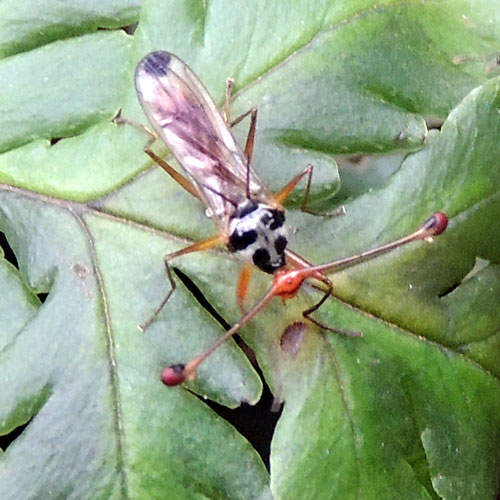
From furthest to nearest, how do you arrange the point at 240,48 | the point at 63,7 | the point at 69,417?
the point at 63,7 → the point at 240,48 → the point at 69,417

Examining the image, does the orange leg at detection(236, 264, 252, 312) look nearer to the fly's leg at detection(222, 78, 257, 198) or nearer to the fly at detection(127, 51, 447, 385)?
the fly at detection(127, 51, 447, 385)

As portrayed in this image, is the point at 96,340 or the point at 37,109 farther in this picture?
the point at 37,109

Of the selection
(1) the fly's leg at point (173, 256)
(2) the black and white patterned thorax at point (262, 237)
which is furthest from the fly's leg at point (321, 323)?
(1) the fly's leg at point (173, 256)

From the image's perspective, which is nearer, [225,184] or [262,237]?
[262,237]

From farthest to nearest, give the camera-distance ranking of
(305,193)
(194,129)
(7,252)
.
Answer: (7,252)
(194,129)
(305,193)

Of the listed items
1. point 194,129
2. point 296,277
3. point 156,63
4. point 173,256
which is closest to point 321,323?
point 296,277

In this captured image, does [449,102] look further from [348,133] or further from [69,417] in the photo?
[69,417]

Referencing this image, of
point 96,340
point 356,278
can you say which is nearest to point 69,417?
point 96,340

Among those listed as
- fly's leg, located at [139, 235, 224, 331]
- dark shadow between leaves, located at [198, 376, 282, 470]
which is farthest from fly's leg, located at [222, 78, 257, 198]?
dark shadow between leaves, located at [198, 376, 282, 470]

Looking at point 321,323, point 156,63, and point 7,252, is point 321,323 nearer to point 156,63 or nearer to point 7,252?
point 156,63
